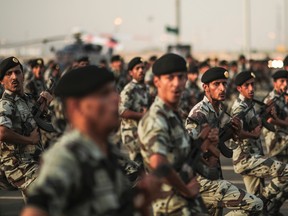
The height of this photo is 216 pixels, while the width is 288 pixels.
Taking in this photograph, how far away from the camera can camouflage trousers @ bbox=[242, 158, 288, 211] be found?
7.83 meters

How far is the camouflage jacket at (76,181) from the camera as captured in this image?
9.89 feet

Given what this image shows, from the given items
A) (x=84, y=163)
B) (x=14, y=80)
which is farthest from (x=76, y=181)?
(x=14, y=80)

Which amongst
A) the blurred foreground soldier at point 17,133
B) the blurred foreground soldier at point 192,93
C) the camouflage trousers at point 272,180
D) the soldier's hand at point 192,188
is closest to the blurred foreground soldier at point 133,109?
the camouflage trousers at point 272,180

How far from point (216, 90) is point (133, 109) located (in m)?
3.69

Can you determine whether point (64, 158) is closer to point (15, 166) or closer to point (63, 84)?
point (63, 84)

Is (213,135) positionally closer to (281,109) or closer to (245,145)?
(245,145)

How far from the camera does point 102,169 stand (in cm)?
318

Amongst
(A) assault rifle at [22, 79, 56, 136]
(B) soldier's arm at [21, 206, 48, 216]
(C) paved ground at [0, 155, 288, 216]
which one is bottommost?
(C) paved ground at [0, 155, 288, 216]

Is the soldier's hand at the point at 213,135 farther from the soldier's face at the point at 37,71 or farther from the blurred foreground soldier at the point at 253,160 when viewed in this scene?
the soldier's face at the point at 37,71

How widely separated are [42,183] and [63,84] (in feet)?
1.58

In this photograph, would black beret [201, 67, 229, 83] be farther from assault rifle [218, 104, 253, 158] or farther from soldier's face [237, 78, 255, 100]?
soldier's face [237, 78, 255, 100]

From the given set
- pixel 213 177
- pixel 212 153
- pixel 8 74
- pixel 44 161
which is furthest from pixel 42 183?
pixel 8 74

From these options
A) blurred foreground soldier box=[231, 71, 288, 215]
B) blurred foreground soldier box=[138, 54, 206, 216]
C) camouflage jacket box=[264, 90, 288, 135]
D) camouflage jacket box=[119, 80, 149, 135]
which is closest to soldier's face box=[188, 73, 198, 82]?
camouflage jacket box=[119, 80, 149, 135]

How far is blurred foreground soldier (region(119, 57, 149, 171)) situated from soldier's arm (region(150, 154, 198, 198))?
5280 millimetres
